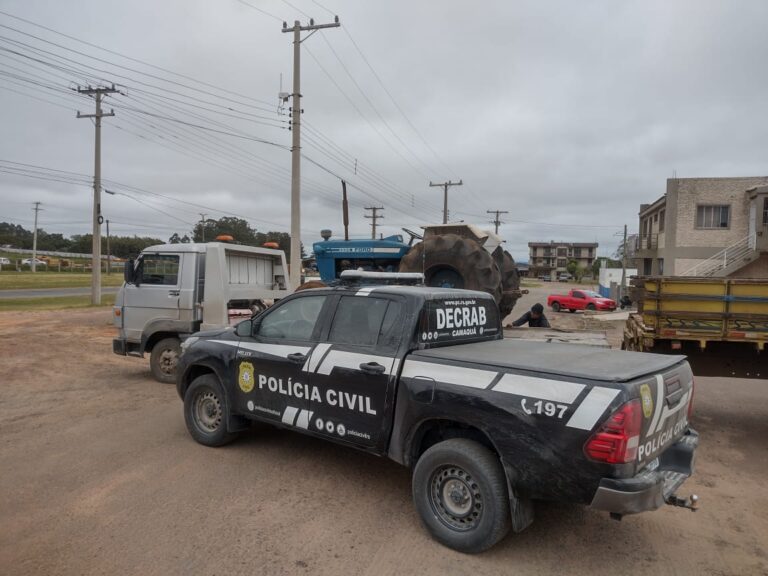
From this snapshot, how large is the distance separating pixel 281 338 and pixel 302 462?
3.98ft

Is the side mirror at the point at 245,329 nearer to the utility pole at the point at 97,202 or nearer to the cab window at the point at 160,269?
the cab window at the point at 160,269

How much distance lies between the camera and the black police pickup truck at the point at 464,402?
2992 mm

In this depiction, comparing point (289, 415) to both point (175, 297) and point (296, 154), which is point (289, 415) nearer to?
point (175, 297)

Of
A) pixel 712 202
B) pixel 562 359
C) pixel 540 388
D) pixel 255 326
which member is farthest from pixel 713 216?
pixel 540 388

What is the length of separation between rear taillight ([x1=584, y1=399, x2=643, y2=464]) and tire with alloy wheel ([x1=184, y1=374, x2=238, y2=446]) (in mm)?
→ 3471

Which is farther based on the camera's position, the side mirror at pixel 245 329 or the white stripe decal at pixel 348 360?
the side mirror at pixel 245 329

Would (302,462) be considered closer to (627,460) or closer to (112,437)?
(112,437)

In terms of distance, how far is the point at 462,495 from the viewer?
3490 millimetres

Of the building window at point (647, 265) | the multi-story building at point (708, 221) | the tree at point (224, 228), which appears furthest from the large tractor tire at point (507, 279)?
the tree at point (224, 228)

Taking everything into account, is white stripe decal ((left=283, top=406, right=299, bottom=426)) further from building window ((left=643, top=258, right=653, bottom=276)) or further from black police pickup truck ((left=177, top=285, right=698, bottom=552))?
building window ((left=643, top=258, right=653, bottom=276))

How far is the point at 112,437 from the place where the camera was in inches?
221

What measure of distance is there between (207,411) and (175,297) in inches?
126

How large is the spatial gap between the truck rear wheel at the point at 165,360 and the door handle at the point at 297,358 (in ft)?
14.6

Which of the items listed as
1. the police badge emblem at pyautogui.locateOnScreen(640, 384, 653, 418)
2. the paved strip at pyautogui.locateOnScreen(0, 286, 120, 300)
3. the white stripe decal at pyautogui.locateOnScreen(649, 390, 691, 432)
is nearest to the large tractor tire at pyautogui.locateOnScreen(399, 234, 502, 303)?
the white stripe decal at pyautogui.locateOnScreen(649, 390, 691, 432)
